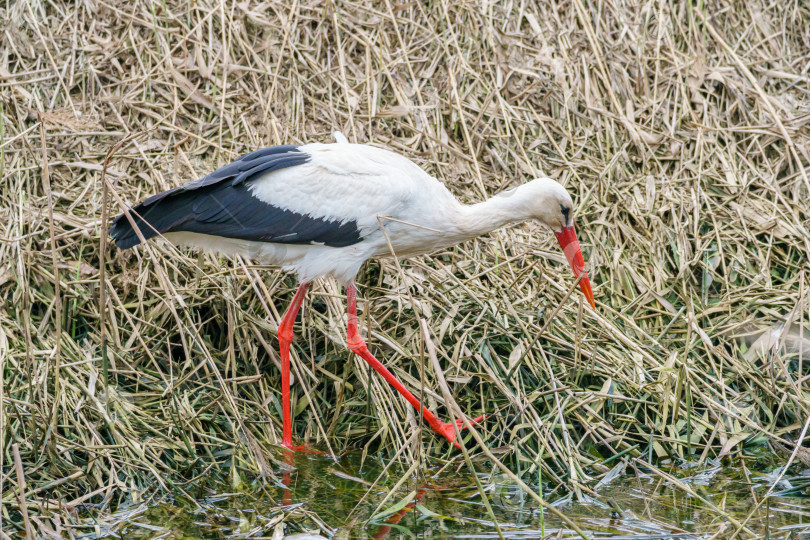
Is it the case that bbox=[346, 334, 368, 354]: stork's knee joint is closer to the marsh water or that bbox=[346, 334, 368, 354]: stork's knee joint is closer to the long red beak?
the marsh water

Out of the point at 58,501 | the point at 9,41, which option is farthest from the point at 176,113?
the point at 58,501

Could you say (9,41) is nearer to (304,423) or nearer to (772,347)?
(304,423)

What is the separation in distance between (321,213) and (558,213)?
1237 mm

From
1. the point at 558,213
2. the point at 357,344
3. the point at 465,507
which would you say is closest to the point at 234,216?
the point at 357,344

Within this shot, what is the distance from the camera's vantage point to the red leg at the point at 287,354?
4.61m

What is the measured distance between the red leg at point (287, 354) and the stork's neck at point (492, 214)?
0.89m

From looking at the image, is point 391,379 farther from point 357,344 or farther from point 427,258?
point 427,258

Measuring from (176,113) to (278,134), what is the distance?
2.36 feet

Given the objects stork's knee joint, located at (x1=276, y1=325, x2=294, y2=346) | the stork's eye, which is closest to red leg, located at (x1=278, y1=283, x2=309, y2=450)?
stork's knee joint, located at (x1=276, y1=325, x2=294, y2=346)

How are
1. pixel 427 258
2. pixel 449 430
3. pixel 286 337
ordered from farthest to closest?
1. pixel 427 258
2. pixel 286 337
3. pixel 449 430

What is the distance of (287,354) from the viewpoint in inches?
185

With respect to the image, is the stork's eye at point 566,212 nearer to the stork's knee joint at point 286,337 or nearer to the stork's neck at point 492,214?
the stork's neck at point 492,214

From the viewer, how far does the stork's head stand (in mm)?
4703

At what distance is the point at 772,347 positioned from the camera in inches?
193
